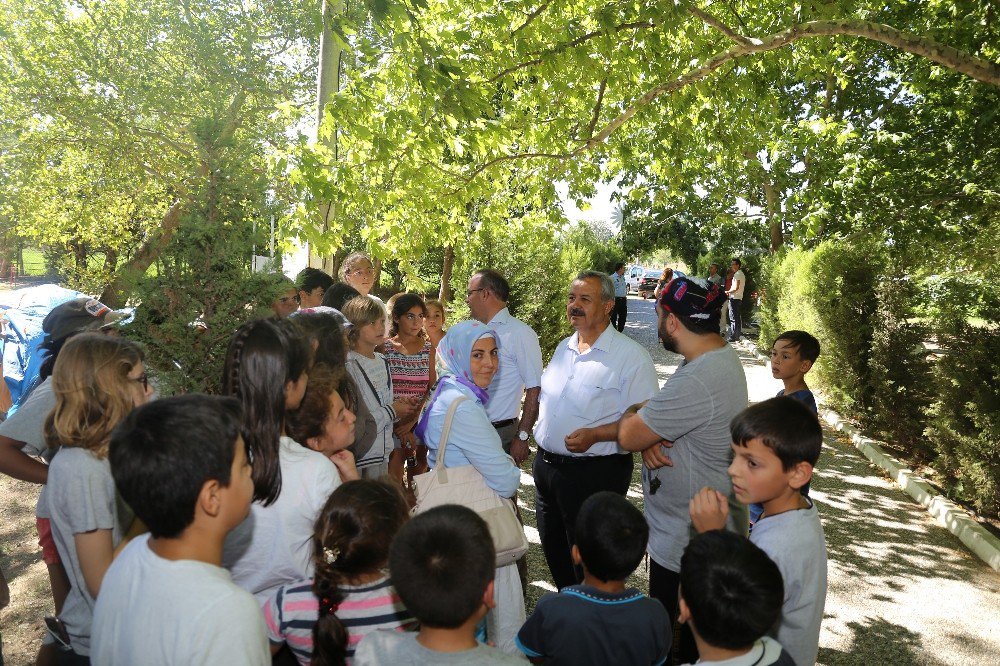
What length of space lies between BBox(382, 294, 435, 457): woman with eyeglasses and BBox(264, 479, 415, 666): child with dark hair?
319cm

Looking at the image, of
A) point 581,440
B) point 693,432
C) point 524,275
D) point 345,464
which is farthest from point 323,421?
point 524,275

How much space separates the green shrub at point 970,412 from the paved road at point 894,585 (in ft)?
Result: 1.72

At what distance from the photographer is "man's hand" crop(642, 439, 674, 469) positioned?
10.4 feet

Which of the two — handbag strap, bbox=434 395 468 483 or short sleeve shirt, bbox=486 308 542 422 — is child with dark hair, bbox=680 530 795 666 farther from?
short sleeve shirt, bbox=486 308 542 422

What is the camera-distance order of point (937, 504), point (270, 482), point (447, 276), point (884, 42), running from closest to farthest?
point (270, 482) < point (884, 42) < point (937, 504) < point (447, 276)

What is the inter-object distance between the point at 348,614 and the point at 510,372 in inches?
125

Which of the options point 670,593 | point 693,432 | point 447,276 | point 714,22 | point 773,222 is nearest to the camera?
point 693,432

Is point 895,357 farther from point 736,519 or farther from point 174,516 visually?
point 174,516

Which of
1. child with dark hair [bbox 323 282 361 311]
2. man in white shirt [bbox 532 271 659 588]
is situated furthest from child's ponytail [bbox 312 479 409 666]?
child with dark hair [bbox 323 282 361 311]

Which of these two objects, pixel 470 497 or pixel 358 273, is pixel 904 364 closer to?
pixel 358 273

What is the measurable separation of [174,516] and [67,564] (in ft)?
3.96

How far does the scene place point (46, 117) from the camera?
62.1 feet

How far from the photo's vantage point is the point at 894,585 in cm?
534

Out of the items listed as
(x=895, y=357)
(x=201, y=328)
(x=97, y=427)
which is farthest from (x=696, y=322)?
(x=895, y=357)
